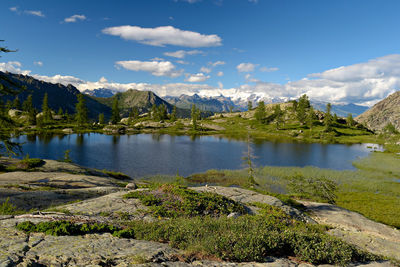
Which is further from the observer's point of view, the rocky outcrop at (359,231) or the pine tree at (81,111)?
the pine tree at (81,111)

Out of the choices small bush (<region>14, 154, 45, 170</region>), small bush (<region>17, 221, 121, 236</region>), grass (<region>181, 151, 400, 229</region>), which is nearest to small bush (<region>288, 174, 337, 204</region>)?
grass (<region>181, 151, 400, 229</region>)

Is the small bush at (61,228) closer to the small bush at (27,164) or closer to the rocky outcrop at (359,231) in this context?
the rocky outcrop at (359,231)

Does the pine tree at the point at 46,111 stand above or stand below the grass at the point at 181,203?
above

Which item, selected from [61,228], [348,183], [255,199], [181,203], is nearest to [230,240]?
[61,228]

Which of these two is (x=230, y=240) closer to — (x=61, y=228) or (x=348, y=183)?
(x=61, y=228)

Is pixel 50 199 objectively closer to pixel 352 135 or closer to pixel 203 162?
pixel 203 162

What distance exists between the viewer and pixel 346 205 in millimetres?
40875

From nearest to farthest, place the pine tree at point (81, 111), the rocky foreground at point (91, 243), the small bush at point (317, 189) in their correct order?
the rocky foreground at point (91, 243) → the small bush at point (317, 189) → the pine tree at point (81, 111)

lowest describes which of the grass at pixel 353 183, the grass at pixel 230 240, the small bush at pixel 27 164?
the grass at pixel 353 183

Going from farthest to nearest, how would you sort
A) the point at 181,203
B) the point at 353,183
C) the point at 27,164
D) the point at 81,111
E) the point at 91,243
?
1. the point at 81,111
2. the point at 353,183
3. the point at 27,164
4. the point at 181,203
5. the point at 91,243

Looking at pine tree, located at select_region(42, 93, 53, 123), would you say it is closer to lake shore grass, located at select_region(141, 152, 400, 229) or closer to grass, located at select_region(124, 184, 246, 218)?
lake shore grass, located at select_region(141, 152, 400, 229)

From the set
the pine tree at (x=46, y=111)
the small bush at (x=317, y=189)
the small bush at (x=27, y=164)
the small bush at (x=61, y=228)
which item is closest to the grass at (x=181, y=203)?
the small bush at (x=61, y=228)

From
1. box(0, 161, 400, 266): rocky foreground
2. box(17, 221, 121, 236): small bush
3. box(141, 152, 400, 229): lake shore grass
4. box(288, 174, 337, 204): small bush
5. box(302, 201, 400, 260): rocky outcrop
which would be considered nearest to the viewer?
box(0, 161, 400, 266): rocky foreground

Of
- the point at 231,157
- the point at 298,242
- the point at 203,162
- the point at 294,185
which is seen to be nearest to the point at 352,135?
the point at 231,157
